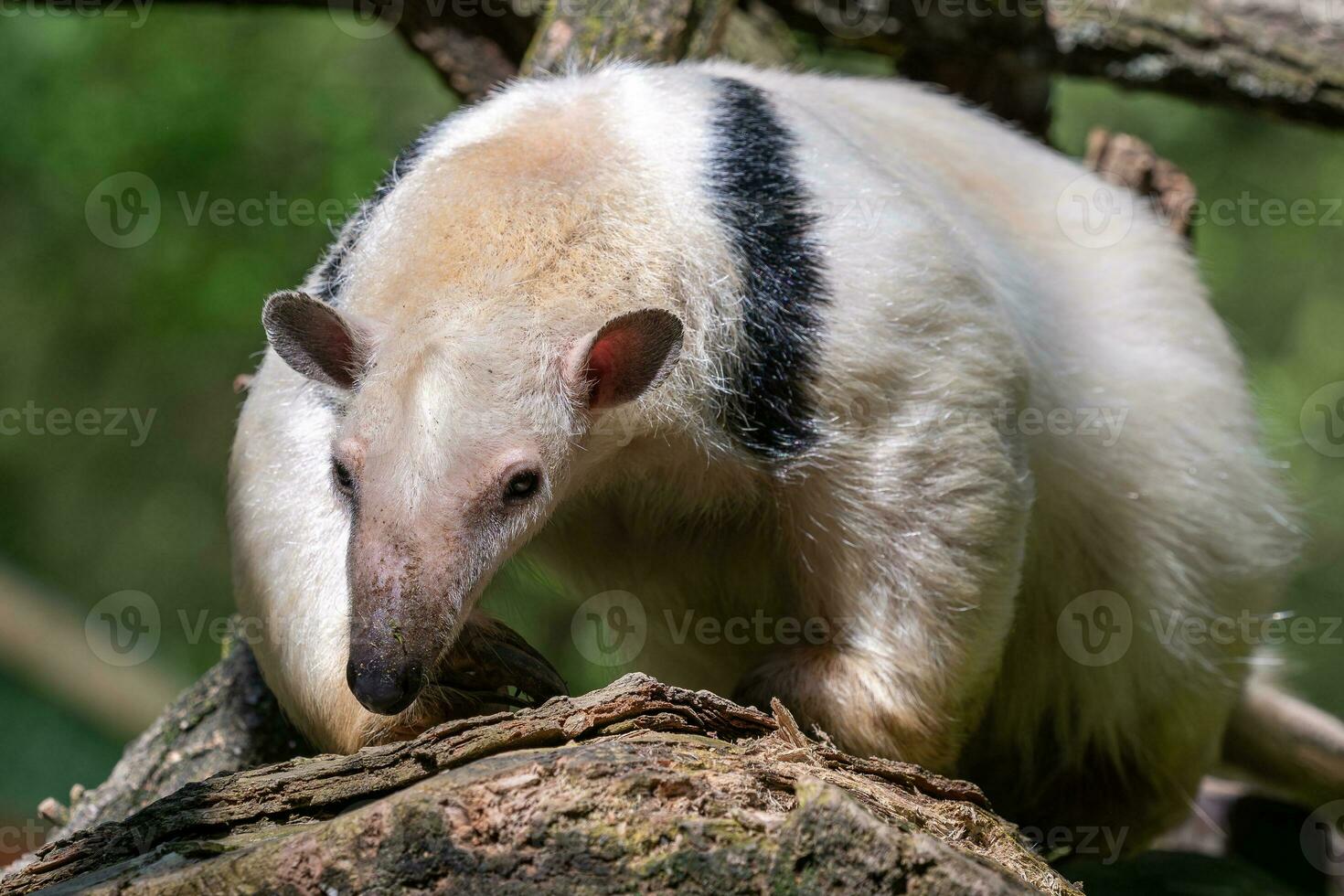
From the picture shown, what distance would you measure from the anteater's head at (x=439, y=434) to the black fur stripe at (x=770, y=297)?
37 cm

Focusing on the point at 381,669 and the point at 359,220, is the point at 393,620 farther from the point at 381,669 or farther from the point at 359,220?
the point at 359,220

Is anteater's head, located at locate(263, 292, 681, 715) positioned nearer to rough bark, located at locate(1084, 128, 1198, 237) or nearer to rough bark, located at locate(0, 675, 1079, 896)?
rough bark, located at locate(0, 675, 1079, 896)

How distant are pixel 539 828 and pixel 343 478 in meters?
1.12

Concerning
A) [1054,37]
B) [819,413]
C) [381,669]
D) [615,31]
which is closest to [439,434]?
[381,669]

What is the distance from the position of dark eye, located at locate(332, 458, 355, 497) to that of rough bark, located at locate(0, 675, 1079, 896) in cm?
66

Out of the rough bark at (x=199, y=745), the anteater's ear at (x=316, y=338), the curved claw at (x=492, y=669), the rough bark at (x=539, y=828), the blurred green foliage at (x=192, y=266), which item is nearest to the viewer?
the rough bark at (x=539, y=828)

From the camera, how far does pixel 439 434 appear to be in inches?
124

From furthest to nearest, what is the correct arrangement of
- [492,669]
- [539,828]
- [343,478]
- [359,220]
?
[359,220], [492,669], [343,478], [539,828]

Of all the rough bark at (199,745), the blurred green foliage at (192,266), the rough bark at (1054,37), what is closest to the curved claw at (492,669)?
the rough bark at (199,745)

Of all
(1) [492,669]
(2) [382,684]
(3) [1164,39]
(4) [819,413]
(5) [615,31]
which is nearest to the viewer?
(2) [382,684]

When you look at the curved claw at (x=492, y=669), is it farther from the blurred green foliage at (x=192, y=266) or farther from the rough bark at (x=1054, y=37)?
the blurred green foliage at (x=192, y=266)

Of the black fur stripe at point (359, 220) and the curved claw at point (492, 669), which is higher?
the black fur stripe at point (359, 220)

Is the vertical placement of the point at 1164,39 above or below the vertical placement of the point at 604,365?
above

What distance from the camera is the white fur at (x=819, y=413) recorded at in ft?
11.2
